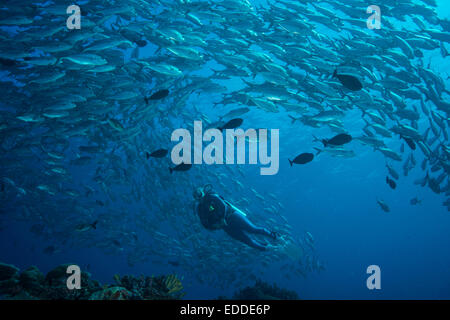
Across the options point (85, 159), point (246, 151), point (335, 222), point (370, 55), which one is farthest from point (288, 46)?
point (335, 222)

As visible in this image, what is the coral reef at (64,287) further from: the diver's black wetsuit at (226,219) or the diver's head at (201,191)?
the diver's head at (201,191)

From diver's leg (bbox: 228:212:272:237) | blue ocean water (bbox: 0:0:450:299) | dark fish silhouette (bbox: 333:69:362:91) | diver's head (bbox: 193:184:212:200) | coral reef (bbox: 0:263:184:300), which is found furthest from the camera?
blue ocean water (bbox: 0:0:450:299)

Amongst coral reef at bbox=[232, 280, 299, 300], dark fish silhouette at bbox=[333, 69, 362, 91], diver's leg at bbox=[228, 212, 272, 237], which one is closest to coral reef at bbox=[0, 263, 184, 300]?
diver's leg at bbox=[228, 212, 272, 237]

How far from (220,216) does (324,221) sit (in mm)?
57026

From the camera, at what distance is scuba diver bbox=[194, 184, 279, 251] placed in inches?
275

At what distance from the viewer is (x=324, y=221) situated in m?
58.3

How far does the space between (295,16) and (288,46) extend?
998 mm

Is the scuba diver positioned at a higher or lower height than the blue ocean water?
higher

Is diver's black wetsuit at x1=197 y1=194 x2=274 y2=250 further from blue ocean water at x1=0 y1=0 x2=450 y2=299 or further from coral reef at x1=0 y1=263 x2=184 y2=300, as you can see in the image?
blue ocean water at x1=0 y1=0 x2=450 y2=299

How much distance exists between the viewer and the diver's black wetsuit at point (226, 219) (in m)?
7.00

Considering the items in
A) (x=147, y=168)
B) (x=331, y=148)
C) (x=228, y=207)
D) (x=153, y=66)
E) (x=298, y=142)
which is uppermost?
(x=153, y=66)

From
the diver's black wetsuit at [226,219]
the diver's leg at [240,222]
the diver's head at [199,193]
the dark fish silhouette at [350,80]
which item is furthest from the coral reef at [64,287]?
the dark fish silhouette at [350,80]

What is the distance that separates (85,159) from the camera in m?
9.77

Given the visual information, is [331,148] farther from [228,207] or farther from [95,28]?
[95,28]
